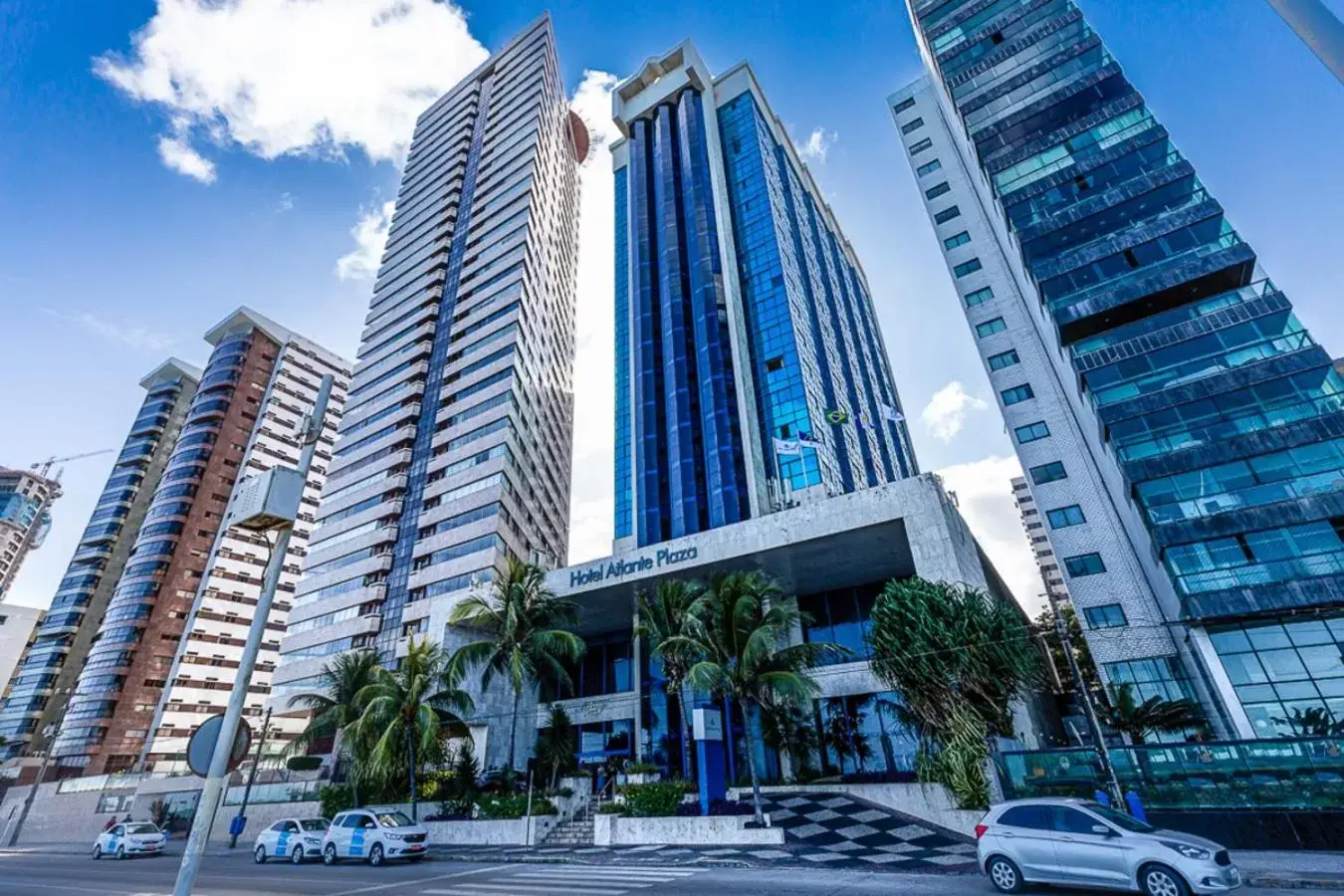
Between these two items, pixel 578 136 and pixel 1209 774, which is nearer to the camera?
pixel 1209 774

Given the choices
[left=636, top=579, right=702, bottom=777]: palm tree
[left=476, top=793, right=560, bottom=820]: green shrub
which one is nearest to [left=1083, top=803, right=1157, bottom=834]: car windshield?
[left=636, top=579, right=702, bottom=777]: palm tree

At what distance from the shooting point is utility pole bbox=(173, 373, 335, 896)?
229 inches

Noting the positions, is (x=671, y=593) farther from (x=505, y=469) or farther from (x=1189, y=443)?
(x=505, y=469)

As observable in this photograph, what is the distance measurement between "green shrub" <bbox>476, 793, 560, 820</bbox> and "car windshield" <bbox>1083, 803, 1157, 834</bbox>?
1854cm

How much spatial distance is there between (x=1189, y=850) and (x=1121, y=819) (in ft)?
3.57

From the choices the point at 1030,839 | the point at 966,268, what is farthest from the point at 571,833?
the point at 966,268

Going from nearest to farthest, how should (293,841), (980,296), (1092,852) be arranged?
(1092,852), (293,841), (980,296)

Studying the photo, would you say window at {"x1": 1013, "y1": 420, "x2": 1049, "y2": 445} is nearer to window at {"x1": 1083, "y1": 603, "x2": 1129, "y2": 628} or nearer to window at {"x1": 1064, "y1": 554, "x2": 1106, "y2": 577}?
→ window at {"x1": 1064, "y1": 554, "x2": 1106, "y2": 577}

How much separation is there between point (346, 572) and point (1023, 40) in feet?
226

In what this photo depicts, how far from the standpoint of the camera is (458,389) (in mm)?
60281

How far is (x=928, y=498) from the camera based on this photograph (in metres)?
25.0

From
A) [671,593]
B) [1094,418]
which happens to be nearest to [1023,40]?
[1094,418]

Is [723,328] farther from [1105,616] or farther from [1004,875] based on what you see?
[1004,875]

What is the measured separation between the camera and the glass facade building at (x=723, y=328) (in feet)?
183
